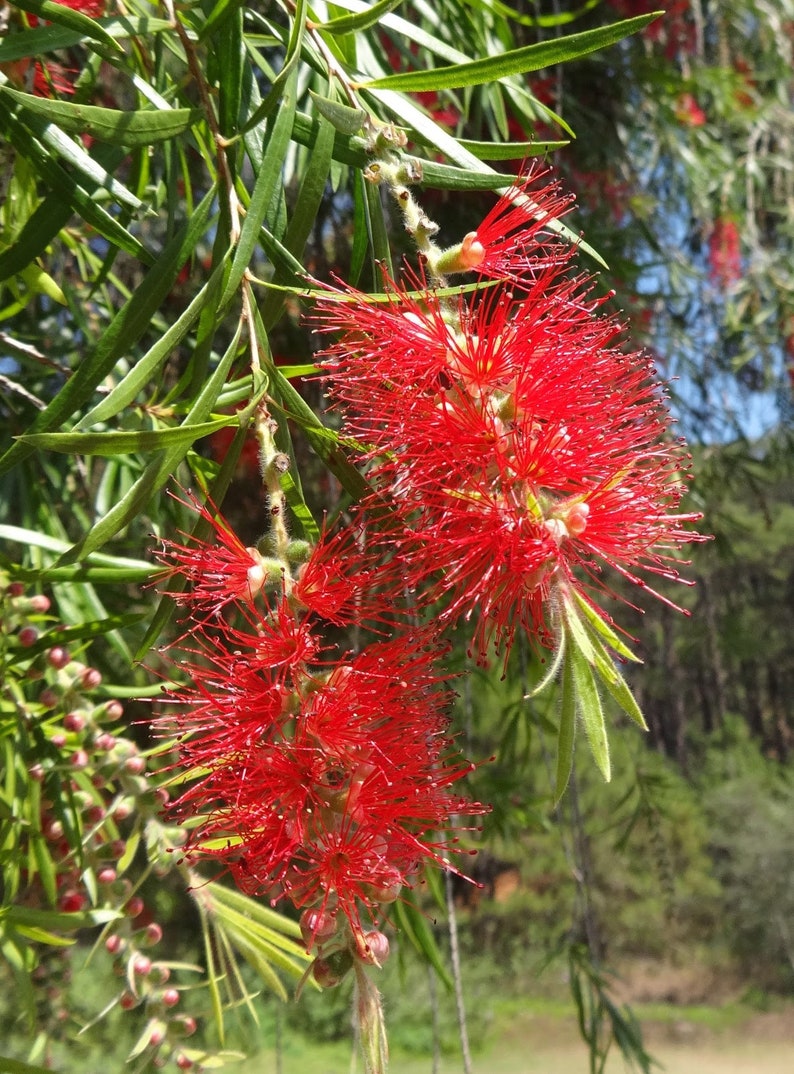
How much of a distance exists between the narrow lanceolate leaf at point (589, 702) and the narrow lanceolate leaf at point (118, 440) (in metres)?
0.23

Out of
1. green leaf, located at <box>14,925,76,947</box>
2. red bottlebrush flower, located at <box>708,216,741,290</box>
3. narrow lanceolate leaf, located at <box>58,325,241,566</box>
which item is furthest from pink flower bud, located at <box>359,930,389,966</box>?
red bottlebrush flower, located at <box>708,216,741,290</box>

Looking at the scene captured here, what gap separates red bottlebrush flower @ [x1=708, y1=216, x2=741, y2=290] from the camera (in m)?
2.97

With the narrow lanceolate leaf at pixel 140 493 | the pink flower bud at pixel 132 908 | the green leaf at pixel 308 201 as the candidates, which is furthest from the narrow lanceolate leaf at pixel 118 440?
the pink flower bud at pixel 132 908

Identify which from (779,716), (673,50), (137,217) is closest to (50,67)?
(137,217)

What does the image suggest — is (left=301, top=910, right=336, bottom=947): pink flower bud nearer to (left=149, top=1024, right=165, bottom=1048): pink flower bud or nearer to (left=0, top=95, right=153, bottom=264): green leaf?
(left=149, top=1024, right=165, bottom=1048): pink flower bud

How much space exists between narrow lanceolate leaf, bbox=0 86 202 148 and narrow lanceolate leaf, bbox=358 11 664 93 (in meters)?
0.14

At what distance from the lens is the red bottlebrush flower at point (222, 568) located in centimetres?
57

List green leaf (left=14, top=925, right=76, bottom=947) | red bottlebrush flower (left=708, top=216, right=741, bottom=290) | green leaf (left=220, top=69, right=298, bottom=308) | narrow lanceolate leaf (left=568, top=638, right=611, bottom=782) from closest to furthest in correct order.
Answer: narrow lanceolate leaf (left=568, top=638, right=611, bottom=782) < green leaf (left=220, top=69, right=298, bottom=308) < green leaf (left=14, top=925, right=76, bottom=947) < red bottlebrush flower (left=708, top=216, right=741, bottom=290)

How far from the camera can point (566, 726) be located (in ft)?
1.63

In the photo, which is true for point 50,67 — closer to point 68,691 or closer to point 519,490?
point 68,691

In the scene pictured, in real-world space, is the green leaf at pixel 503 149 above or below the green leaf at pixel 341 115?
above

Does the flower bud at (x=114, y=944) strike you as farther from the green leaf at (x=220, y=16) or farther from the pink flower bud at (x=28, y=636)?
the green leaf at (x=220, y=16)

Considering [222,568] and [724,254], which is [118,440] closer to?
[222,568]

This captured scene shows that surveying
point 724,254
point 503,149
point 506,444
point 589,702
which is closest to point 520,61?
point 503,149
